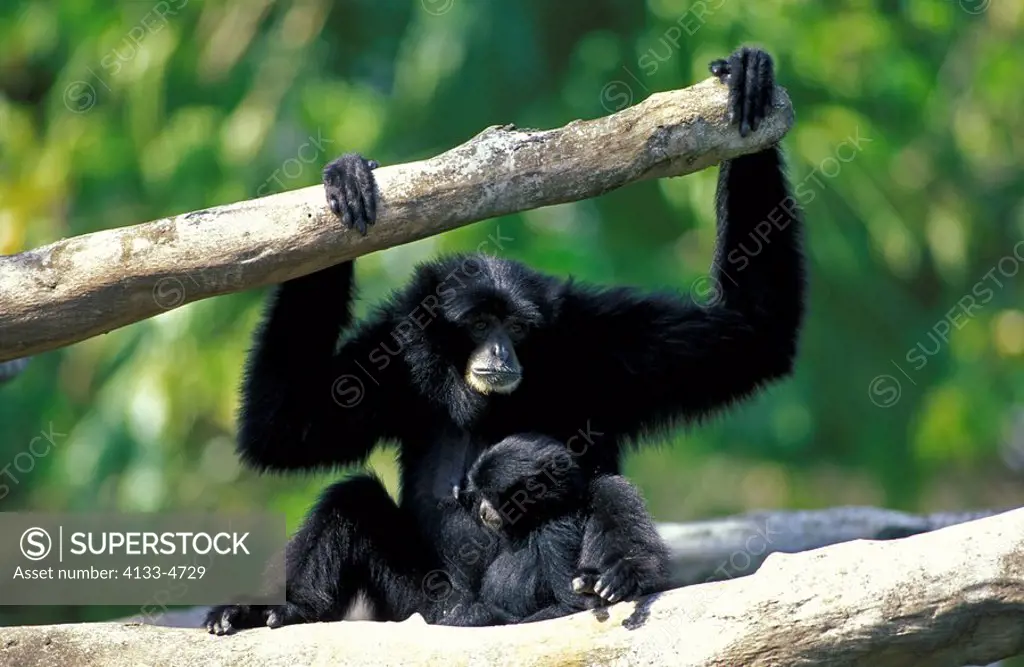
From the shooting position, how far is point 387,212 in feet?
20.2

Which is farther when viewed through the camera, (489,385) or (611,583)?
(489,385)

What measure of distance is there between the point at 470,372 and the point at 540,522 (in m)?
0.99

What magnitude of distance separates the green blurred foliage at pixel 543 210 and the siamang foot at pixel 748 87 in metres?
8.15

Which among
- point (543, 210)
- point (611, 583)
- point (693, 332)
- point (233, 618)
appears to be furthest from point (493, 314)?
point (543, 210)

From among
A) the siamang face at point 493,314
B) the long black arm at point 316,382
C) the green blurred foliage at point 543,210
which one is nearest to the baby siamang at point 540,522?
the siamang face at point 493,314

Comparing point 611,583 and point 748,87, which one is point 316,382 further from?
point 748,87

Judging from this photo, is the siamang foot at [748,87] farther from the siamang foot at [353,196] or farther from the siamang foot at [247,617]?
the siamang foot at [247,617]

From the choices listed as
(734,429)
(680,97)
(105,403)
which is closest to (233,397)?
(105,403)

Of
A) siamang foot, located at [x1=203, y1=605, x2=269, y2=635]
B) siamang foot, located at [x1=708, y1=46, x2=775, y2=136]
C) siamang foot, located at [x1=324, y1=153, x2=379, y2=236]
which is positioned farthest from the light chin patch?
siamang foot, located at [x1=708, y1=46, x2=775, y2=136]

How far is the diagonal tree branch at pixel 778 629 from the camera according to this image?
5539mm

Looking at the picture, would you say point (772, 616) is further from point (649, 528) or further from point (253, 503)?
point (253, 503)

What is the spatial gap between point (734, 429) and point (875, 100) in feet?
15.5

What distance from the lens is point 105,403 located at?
15484 millimetres

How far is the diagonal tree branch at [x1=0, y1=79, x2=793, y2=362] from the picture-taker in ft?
19.9
